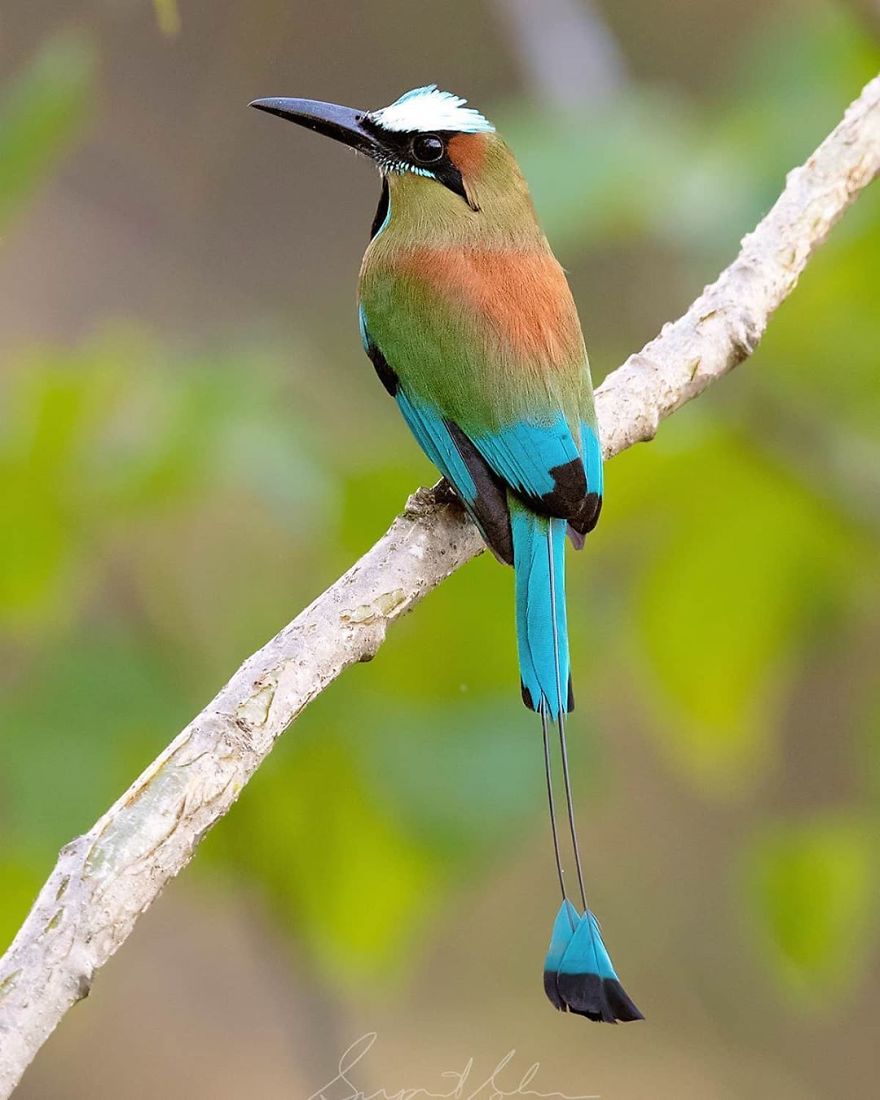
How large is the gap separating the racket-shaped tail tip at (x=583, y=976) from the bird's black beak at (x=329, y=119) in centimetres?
157

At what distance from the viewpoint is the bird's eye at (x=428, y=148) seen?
2908 mm

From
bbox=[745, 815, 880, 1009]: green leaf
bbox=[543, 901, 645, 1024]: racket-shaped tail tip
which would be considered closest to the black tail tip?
bbox=[543, 901, 645, 1024]: racket-shaped tail tip

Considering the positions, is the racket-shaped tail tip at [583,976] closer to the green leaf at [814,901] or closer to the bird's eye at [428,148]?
the green leaf at [814,901]

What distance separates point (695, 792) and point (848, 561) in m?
2.65

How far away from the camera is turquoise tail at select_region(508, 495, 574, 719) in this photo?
2.32 m

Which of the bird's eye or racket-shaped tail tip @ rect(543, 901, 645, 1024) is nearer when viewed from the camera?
racket-shaped tail tip @ rect(543, 901, 645, 1024)

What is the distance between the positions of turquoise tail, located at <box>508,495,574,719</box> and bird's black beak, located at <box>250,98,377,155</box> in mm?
871
